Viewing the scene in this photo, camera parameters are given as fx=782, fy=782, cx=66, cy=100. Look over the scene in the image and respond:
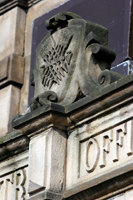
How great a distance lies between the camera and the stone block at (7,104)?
9461mm

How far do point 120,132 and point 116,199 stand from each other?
596 millimetres

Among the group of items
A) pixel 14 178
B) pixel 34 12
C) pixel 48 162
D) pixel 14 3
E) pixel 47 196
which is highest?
pixel 14 3

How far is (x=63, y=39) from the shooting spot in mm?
7809

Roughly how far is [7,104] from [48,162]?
2425mm

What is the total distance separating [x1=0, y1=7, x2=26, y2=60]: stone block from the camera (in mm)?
9867

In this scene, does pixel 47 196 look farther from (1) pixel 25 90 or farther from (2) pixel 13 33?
(2) pixel 13 33

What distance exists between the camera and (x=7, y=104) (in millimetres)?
9586

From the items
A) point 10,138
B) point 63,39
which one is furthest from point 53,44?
point 10,138

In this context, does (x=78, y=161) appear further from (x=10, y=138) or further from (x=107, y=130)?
(x=10, y=138)

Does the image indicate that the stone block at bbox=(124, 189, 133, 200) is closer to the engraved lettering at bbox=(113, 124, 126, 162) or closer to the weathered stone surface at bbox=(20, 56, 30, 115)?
the engraved lettering at bbox=(113, 124, 126, 162)

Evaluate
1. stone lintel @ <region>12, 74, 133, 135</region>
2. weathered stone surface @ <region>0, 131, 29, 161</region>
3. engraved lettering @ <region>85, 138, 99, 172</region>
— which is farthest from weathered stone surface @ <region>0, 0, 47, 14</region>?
engraved lettering @ <region>85, 138, 99, 172</region>

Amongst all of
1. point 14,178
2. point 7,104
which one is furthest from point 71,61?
point 7,104

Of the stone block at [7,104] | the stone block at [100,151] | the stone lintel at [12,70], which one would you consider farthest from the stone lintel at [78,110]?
the stone lintel at [12,70]

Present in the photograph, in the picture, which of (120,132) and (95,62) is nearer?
(120,132)
